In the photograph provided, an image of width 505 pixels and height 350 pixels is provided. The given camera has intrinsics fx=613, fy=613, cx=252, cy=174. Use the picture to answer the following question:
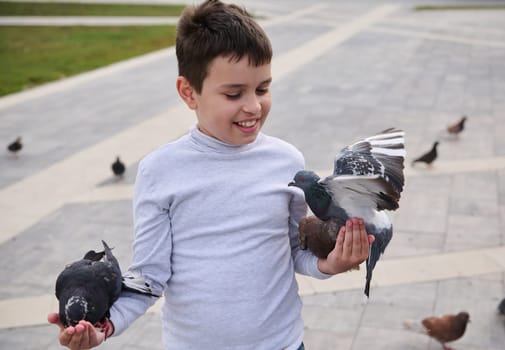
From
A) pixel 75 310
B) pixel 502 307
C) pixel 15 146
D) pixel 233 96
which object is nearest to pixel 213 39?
pixel 233 96

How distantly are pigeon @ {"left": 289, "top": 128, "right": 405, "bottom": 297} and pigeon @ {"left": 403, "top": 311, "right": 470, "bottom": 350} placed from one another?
255cm

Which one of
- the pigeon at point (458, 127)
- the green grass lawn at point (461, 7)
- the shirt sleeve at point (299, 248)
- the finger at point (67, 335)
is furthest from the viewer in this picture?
the green grass lawn at point (461, 7)

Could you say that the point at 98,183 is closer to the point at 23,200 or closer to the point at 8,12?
the point at 23,200

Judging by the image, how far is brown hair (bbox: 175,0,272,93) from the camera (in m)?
1.85

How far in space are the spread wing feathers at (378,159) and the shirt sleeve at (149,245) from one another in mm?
574

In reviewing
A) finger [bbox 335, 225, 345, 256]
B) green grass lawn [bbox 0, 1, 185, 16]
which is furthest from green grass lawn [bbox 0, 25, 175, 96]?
finger [bbox 335, 225, 345, 256]

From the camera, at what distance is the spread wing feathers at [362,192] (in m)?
1.80

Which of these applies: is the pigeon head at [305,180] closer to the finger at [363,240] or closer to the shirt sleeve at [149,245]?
the finger at [363,240]

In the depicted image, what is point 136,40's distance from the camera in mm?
19047

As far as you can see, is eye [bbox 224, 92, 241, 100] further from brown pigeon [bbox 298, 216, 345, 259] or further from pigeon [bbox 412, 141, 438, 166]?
pigeon [bbox 412, 141, 438, 166]

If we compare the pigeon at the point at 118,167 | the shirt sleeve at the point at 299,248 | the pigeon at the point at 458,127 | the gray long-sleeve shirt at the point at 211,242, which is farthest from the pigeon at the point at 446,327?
the pigeon at the point at 458,127

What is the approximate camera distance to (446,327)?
426 cm

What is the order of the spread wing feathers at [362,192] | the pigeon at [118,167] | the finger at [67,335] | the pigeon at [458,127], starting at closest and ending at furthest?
the finger at [67,335]
the spread wing feathers at [362,192]
the pigeon at [118,167]
the pigeon at [458,127]

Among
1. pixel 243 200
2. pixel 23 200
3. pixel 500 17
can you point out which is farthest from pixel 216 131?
pixel 500 17
